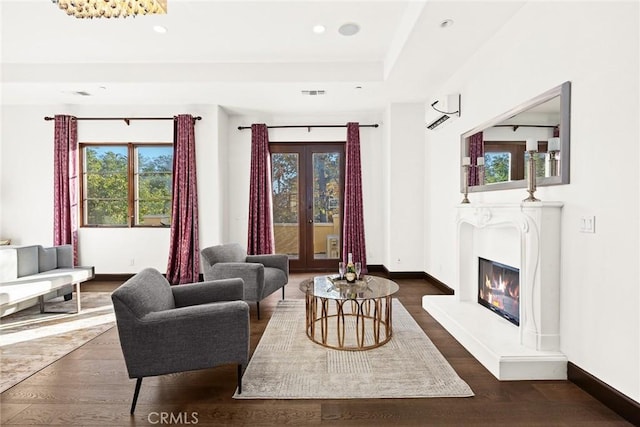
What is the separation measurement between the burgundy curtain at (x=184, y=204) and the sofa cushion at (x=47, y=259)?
136 cm

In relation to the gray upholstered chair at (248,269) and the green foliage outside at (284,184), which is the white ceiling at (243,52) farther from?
the gray upholstered chair at (248,269)

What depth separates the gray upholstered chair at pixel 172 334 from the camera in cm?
187

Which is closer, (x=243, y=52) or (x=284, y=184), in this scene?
(x=243, y=52)

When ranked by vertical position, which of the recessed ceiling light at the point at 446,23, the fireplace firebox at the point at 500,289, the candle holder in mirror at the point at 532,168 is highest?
the recessed ceiling light at the point at 446,23

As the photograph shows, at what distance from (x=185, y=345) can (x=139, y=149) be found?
4.24 m

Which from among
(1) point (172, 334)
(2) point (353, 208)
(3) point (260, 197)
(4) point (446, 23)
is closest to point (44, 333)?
(1) point (172, 334)

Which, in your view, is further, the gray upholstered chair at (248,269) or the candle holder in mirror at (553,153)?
the gray upholstered chair at (248,269)

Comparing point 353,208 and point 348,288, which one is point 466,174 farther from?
point 353,208

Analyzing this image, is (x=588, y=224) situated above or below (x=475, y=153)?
below

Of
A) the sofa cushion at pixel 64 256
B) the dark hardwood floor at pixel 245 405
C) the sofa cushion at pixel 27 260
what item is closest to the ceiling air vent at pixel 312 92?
the dark hardwood floor at pixel 245 405

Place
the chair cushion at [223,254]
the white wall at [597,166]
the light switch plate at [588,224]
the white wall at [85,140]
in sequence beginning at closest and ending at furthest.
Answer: the white wall at [597,166] < the light switch plate at [588,224] < the chair cushion at [223,254] < the white wall at [85,140]

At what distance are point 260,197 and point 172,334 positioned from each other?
11.8ft

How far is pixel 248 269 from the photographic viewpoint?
11.2 feet

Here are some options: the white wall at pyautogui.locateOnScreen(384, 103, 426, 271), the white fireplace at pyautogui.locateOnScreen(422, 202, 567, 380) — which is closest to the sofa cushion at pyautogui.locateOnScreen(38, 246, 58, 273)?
the white wall at pyautogui.locateOnScreen(384, 103, 426, 271)
